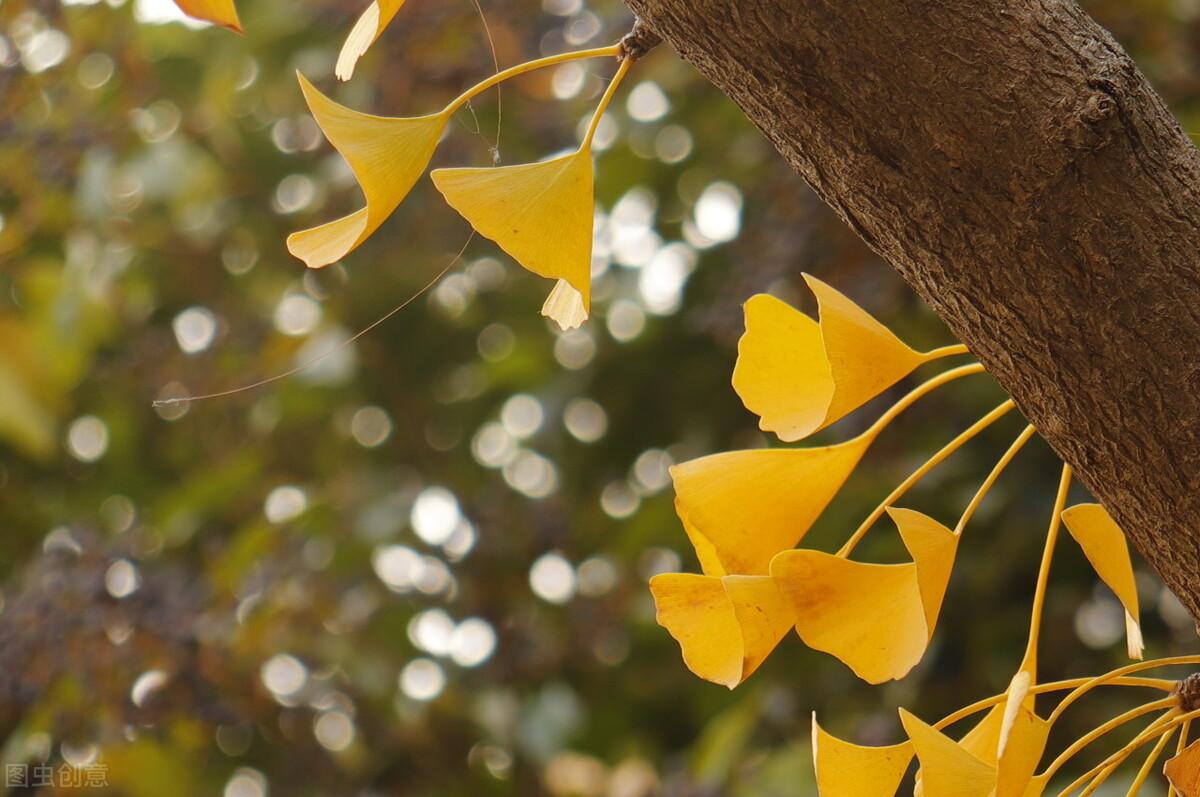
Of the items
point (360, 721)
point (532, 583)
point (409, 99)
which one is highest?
point (409, 99)

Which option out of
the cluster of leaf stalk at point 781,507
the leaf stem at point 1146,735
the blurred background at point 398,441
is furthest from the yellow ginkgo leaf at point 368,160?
the blurred background at point 398,441

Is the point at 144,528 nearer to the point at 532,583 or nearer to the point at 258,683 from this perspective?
the point at 258,683

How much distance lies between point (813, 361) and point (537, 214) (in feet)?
0.27

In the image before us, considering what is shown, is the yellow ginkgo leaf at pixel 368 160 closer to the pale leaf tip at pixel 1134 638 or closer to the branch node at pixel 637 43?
the branch node at pixel 637 43

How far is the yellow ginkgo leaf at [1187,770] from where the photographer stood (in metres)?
0.26

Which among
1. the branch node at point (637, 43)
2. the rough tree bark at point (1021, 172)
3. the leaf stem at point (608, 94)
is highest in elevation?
the rough tree bark at point (1021, 172)

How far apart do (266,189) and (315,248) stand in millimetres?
1062

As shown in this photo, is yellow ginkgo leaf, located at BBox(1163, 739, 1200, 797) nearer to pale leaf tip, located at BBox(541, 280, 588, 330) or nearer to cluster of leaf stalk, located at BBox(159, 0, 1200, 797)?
cluster of leaf stalk, located at BBox(159, 0, 1200, 797)

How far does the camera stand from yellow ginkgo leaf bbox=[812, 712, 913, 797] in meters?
0.29

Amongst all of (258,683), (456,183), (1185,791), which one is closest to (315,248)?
(456,183)

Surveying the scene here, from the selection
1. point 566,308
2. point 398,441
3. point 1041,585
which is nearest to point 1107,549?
point 1041,585

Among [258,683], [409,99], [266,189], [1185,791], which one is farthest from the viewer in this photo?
[266,189]

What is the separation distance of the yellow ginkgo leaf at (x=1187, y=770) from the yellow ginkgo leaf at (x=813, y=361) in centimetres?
10

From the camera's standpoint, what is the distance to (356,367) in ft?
4.06
